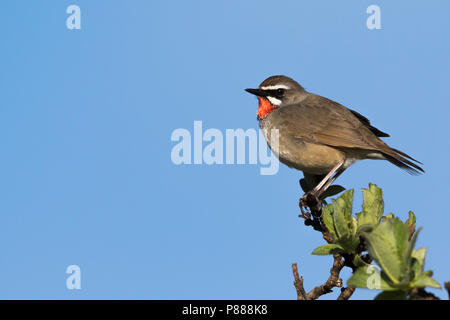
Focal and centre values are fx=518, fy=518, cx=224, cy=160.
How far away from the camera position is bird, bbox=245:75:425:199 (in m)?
8.15

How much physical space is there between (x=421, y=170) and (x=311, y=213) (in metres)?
2.16

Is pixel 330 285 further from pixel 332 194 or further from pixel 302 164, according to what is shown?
pixel 302 164

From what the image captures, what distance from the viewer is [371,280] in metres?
3.28

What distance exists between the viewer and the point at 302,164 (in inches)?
323

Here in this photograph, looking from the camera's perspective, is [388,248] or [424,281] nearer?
[424,281]

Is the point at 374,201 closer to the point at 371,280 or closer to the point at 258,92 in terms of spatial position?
the point at 371,280

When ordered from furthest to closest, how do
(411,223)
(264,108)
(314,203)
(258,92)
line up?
(264,108) < (258,92) < (314,203) < (411,223)

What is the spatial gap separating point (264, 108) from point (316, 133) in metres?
1.20

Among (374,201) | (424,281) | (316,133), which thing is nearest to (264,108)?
(316,133)

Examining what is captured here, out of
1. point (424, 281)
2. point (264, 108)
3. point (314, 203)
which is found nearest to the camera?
point (424, 281)

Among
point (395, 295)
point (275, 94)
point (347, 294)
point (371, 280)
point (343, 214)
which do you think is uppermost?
point (275, 94)

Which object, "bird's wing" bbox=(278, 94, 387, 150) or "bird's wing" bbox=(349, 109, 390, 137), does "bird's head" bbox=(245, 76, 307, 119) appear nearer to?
"bird's wing" bbox=(278, 94, 387, 150)

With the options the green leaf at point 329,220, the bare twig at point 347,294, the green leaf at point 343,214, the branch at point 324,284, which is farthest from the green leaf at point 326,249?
the branch at point 324,284
